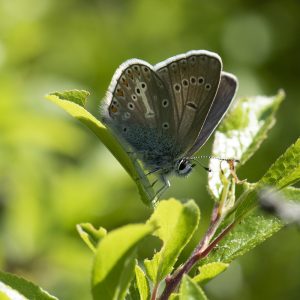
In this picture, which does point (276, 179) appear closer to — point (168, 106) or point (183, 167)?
point (168, 106)

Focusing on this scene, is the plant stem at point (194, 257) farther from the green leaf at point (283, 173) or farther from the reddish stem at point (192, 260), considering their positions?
the green leaf at point (283, 173)

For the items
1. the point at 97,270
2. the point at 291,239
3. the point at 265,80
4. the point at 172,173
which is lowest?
the point at 291,239

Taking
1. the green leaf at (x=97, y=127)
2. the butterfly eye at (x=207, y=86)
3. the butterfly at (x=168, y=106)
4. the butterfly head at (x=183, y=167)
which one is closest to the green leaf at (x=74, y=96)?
the green leaf at (x=97, y=127)

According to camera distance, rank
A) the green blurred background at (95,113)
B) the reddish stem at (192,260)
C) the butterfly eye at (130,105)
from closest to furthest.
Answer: the reddish stem at (192,260)
the butterfly eye at (130,105)
the green blurred background at (95,113)

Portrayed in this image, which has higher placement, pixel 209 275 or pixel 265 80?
pixel 209 275

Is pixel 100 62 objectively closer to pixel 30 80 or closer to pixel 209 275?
pixel 30 80

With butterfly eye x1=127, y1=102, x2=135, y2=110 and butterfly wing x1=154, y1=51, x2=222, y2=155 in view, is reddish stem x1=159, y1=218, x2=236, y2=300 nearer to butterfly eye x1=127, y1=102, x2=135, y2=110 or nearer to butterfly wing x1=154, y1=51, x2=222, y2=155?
butterfly wing x1=154, y1=51, x2=222, y2=155

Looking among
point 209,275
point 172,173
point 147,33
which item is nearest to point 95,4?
point 147,33
